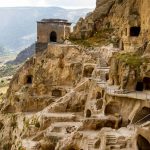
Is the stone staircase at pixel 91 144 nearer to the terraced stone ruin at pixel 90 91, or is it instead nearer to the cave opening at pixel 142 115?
the terraced stone ruin at pixel 90 91

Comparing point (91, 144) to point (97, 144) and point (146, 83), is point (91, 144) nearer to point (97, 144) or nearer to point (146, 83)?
point (97, 144)

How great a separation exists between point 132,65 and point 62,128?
9608mm

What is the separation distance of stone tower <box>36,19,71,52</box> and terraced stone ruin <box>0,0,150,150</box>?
426 mm

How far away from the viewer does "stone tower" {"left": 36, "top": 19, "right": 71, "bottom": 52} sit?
84062mm

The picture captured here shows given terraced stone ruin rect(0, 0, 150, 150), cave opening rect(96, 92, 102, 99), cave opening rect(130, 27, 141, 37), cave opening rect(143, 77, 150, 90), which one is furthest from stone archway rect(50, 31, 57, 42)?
cave opening rect(143, 77, 150, 90)

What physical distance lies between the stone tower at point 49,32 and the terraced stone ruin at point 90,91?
1.40 feet

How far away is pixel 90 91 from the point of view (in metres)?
57.6

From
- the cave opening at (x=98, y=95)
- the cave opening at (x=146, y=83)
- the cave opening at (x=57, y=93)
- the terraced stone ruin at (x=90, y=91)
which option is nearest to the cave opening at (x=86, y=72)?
the terraced stone ruin at (x=90, y=91)

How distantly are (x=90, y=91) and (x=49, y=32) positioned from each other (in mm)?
28734

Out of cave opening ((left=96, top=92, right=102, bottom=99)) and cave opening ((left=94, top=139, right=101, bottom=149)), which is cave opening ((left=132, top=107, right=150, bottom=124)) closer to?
cave opening ((left=94, top=139, right=101, bottom=149))

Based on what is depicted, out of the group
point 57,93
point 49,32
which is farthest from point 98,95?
point 49,32

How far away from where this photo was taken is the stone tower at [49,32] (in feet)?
276

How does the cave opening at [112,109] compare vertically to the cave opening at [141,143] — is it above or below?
above

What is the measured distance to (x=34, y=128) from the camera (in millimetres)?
58219
